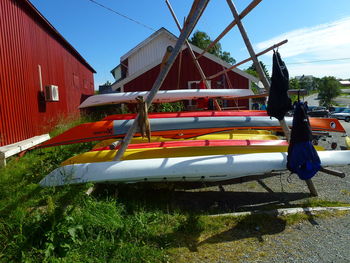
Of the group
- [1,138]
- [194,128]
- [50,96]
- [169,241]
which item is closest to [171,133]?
[194,128]

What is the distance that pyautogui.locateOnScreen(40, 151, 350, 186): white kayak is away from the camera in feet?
11.3

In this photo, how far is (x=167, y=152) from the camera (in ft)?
13.6

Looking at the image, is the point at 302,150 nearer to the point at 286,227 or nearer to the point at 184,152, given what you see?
the point at 286,227

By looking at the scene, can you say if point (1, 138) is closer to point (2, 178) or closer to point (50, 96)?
point (2, 178)

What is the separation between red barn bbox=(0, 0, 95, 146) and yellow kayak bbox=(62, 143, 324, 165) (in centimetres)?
313

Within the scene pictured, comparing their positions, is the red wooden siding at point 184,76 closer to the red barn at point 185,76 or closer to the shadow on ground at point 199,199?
the red barn at point 185,76

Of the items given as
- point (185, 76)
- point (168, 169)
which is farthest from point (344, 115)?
point (168, 169)

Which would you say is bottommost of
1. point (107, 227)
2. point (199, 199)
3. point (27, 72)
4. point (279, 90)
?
point (199, 199)

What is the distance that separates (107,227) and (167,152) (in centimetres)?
160

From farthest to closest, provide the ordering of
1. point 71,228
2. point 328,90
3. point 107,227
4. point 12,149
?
1. point 328,90
2. point 12,149
3. point 107,227
4. point 71,228

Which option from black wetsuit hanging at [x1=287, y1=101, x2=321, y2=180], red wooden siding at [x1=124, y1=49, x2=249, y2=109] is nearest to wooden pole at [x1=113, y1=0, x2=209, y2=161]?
black wetsuit hanging at [x1=287, y1=101, x2=321, y2=180]

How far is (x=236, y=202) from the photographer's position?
4004 mm

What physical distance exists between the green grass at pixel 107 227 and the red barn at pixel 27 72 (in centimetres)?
346

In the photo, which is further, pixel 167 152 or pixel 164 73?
pixel 167 152
